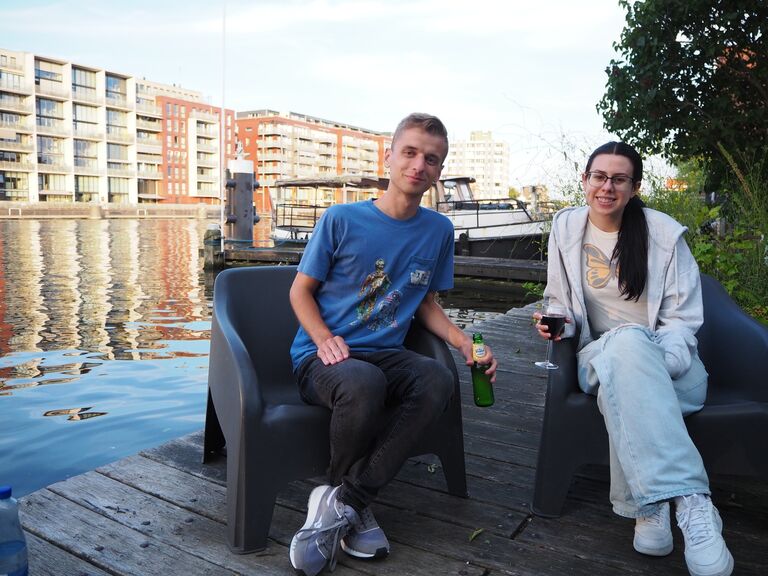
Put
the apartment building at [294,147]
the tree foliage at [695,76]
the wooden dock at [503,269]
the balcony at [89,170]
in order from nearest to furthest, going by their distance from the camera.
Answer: the tree foliage at [695,76] → the wooden dock at [503,269] → the balcony at [89,170] → the apartment building at [294,147]

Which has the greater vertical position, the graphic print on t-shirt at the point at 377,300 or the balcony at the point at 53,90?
the balcony at the point at 53,90

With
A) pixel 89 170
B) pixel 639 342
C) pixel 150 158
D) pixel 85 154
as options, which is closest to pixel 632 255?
pixel 639 342

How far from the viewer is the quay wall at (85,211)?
139 ft

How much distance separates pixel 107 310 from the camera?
9.23 metres

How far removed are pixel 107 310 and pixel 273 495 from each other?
817 cm

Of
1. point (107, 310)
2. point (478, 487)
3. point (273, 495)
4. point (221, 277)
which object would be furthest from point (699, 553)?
point (107, 310)

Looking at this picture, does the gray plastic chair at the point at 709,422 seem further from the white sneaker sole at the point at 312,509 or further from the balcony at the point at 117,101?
the balcony at the point at 117,101

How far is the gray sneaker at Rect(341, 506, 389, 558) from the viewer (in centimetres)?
178

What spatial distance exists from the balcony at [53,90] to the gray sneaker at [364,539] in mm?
69273

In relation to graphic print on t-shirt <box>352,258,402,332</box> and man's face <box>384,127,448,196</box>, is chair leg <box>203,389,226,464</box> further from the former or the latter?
man's face <box>384,127,448,196</box>

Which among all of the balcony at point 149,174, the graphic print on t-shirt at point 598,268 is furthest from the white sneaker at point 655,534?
the balcony at point 149,174

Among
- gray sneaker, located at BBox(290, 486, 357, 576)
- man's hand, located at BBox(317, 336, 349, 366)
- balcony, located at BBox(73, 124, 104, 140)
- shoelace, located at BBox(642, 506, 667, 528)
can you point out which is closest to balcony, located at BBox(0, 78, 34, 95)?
balcony, located at BBox(73, 124, 104, 140)

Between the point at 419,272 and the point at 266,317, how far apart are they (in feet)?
1.91

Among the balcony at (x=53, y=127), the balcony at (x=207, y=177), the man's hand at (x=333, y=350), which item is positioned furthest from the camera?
the balcony at (x=207, y=177)
